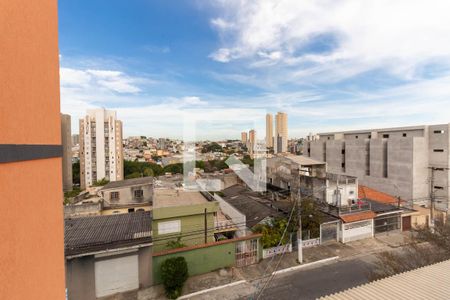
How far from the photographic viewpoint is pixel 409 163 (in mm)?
20453

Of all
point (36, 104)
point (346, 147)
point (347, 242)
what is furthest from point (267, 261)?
point (346, 147)

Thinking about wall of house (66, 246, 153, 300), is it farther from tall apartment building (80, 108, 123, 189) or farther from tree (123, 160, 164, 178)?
tall apartment building (80, 108, 123, 189)

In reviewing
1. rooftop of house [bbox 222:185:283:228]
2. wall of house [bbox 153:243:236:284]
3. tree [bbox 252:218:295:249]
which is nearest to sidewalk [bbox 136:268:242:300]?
wall of house [bbox 153:243:236:284]

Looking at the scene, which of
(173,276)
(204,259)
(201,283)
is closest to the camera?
(173,276)

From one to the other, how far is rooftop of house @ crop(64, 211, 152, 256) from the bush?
1.17 m

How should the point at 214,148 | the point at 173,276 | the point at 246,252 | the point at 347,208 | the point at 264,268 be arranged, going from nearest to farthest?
the point at 173,276
the point at 264,268
the point at 246,252
the point at 347,208
the point at 214,148

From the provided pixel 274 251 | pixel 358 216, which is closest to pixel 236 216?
pixel 274 251

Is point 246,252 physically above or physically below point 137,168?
below

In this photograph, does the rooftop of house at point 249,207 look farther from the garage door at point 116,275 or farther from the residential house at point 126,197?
the residential house at point 126,197

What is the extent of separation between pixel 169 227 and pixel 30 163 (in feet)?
27.5

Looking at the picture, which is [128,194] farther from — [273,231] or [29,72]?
[29,72]

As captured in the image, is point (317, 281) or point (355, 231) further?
point (355, 231)

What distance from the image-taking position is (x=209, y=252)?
9.21m

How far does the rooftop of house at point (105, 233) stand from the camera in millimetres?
7348
